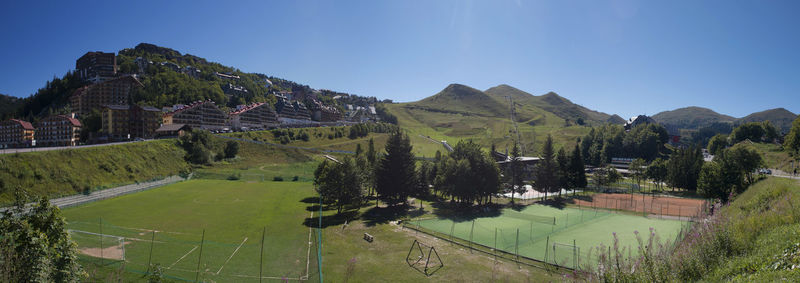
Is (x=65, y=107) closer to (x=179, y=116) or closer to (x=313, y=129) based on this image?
(x=179, y=116)

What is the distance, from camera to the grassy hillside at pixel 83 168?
32.0m

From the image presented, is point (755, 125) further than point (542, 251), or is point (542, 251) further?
point (755, 125)

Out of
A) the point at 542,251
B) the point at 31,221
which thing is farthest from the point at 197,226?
the point at 542,251

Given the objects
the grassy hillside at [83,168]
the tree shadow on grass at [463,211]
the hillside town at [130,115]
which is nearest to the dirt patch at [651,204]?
the tree shadow on grass at [463,211]

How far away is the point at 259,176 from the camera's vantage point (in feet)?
182

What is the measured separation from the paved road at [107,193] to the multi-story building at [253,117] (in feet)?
175

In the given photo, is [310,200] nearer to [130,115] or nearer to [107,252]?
[107,252]

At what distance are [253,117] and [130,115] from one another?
3636 centimetres

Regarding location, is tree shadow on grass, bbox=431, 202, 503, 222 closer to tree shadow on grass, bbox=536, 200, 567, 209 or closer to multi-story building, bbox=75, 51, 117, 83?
tree shadow on grass, bbox=536, 200, 567, 209

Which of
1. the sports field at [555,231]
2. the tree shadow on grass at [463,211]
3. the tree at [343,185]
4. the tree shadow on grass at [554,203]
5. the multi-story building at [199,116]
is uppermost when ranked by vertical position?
the multi-story building at [199,116]

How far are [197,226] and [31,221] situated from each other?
776 inches

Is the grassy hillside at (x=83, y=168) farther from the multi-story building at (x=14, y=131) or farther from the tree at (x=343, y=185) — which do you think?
the multi-story building at (x=14, y=131)

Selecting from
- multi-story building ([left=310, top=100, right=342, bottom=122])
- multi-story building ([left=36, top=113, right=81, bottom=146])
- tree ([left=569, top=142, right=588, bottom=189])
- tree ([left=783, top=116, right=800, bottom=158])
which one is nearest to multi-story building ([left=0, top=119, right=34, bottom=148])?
multi-story building ([left=36, top=113, right=81, bottom=146])

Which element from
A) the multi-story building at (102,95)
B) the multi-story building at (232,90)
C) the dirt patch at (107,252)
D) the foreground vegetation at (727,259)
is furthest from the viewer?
the multi-story building at (232,90)
